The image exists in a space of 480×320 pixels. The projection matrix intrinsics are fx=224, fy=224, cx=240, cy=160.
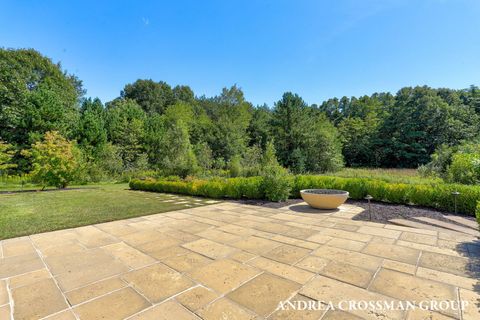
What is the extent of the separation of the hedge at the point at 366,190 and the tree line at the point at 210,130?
3933 mm

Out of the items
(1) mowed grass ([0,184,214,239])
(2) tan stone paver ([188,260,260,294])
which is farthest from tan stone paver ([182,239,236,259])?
(1) mowed grass ([0,184,214,239])

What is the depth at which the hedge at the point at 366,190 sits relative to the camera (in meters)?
5.58

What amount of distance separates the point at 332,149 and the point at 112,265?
21.3 metres

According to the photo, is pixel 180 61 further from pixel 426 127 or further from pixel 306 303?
pixel 426 127

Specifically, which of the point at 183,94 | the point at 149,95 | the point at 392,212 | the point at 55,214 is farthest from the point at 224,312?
the point at 183,94

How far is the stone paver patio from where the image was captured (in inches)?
79.6

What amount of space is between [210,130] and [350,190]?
60.2ft

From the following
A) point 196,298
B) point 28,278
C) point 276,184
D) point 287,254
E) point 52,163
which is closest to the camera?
point 196,298

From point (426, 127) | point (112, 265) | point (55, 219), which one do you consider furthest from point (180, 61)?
point (426, 127)

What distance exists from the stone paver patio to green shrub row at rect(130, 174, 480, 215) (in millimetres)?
2326

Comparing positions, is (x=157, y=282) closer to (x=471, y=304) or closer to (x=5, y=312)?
(x=5, y=312)

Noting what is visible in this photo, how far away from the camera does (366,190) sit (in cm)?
714

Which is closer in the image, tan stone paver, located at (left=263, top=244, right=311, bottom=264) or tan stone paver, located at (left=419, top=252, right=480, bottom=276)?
tan stone paver, located at (left=419, top=252, right=480, bottom=276)

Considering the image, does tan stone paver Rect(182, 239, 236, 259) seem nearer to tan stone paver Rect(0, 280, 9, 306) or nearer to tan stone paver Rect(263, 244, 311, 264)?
tan stone paver Rect(263, 244, 311, 264)
